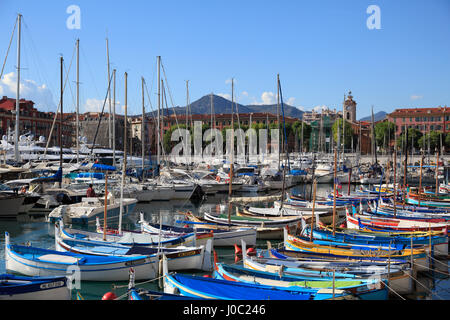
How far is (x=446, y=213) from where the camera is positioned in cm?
2680

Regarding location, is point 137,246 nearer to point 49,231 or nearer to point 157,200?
point 49,231

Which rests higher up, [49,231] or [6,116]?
[6,116]

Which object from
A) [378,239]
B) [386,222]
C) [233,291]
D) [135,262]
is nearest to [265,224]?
[378,239]

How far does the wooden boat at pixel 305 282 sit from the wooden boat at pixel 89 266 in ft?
9.23

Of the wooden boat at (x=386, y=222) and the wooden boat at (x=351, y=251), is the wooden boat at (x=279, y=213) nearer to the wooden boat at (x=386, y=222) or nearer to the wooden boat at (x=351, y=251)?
the wooden boat at (x=386, y=222)

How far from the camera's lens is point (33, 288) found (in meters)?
11.8

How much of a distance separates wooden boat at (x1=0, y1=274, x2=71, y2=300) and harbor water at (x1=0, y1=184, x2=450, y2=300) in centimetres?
142

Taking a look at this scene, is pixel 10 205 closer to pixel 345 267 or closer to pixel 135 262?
pixel 135 262

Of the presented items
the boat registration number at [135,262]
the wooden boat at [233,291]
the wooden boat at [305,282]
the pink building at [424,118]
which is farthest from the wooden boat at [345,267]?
the pink building at [424,118]

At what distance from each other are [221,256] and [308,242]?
3666 millimetres

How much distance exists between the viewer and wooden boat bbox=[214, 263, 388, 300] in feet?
38.7

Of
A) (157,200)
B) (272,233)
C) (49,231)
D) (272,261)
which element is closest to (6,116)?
(157,200)

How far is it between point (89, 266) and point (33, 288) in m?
3.38

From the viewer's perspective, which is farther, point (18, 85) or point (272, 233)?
point (18, 85)
